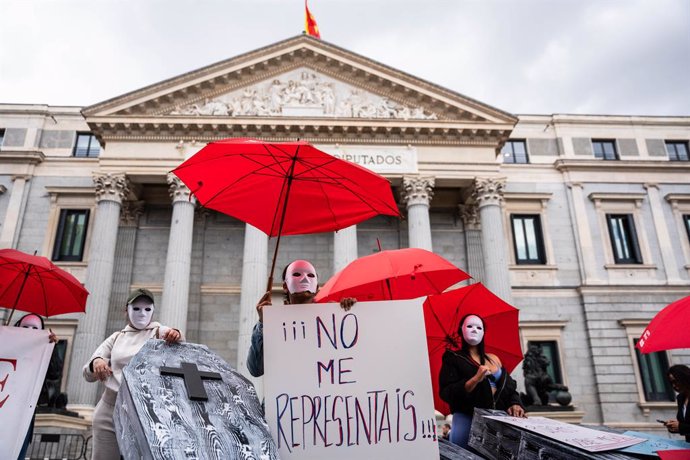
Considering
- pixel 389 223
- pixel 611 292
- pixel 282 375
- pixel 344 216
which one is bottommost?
pixel 282 375

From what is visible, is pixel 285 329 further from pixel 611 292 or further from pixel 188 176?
pixel 611 292

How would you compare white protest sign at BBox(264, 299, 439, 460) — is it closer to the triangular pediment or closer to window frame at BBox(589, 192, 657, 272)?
the triangular pediment

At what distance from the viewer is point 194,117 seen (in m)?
21.5

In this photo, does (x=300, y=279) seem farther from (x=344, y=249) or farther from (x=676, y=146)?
(x=676, y=146)

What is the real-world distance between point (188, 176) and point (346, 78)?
19762 millimetres

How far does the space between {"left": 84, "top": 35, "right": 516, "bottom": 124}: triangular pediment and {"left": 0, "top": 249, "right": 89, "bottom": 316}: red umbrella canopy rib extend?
52.2 feet

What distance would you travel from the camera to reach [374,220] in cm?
2439

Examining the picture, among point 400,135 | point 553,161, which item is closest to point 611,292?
point 553,161

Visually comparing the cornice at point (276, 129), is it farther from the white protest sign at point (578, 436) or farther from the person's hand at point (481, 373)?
the white protest sign at point (578, 436)

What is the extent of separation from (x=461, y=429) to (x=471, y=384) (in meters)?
0.43

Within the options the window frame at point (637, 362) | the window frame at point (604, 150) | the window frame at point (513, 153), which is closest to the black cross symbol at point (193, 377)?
the window frame at point (637, 362)

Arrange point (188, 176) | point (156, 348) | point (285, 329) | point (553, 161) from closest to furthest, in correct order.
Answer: point (156, 348) → point (285, 329) → point (188, 176) → point (553, 161)

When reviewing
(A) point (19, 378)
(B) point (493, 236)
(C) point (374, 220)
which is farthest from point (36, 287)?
(C) point (374, 220)

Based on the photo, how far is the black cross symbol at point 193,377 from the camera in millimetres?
3152
